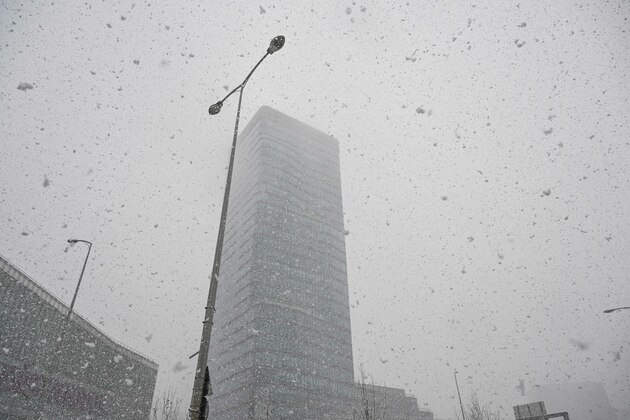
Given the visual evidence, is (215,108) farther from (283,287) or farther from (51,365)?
(283,287)

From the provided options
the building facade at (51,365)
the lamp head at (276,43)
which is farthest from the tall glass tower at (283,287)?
the lamp head at (276,43)

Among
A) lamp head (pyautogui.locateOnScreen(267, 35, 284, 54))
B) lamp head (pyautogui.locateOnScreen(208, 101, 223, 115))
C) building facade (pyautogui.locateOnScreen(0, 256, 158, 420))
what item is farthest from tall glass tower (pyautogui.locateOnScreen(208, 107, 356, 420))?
lamp head (pyautogui.locateOnScreen(267, 35, 284, 54))

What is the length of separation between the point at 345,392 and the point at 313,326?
18783 mm

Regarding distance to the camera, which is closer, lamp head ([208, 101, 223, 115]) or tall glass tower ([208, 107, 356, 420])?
lamp head ([208, 101, 223, 115])

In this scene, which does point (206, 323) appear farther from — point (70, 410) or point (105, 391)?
point (105, 391)

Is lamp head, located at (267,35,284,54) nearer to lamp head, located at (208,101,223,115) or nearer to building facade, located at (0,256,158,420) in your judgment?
lamp head, located at (208,101,223,115)

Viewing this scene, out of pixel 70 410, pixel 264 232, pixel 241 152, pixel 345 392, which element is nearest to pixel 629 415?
pixel 345 392

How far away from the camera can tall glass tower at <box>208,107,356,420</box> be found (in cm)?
9412

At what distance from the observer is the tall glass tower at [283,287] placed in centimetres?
9412

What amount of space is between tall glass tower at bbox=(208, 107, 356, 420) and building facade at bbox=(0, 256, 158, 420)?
87.7 ft

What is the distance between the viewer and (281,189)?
120875 mm

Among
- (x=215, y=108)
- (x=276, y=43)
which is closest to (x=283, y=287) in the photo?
(x=215, y=108)

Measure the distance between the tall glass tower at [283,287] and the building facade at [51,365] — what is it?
26.7 m

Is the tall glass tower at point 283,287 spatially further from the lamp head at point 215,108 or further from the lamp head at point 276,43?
the lamp head at point 276,43
